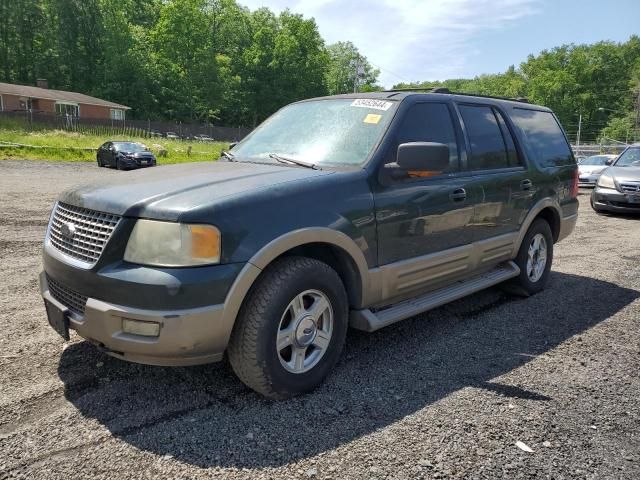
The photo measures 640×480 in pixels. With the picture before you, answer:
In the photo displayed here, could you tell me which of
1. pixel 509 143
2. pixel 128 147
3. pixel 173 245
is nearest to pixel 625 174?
pixel 509 143

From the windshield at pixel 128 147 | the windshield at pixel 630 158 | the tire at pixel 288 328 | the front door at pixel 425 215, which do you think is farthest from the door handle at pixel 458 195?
the windshield at pixel 128 147

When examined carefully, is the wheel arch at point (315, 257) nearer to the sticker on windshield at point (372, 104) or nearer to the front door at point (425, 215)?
the front door at point (425, 215)

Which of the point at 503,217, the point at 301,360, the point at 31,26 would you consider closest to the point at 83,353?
the point at 301,360

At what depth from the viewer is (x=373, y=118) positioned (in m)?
3.81

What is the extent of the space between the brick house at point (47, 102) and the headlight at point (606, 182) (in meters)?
45.9

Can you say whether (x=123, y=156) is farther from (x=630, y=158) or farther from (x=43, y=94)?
(x=43, y=94)

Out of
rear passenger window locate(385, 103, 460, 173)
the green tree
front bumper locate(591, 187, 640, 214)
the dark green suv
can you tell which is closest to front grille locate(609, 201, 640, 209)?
front bumper locate(591, 187, 640, 214)

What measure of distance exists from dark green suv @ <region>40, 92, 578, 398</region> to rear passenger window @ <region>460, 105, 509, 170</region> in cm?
2

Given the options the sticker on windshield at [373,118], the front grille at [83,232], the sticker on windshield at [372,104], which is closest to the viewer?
the front grille at [83,232]

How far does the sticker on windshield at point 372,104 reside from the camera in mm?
3886

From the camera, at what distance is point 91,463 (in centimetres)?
242

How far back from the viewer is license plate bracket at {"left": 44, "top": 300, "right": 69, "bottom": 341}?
2883 mm

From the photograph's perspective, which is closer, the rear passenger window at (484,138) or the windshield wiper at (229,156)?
the windshield wiper at (229,156)

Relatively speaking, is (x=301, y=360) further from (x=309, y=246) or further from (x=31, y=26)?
(x=31, y=26)
